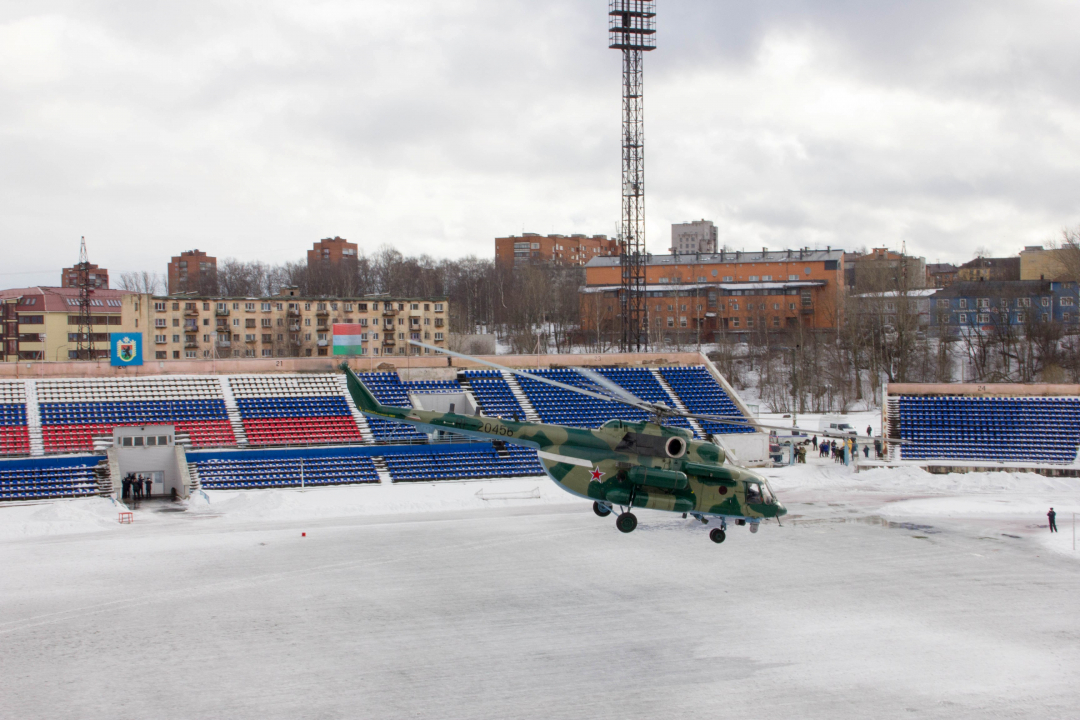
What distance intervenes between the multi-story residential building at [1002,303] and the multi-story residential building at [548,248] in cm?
8569

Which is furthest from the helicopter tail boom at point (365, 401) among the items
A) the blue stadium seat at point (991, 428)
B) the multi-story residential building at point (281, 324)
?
the multi-story residential building at point (281, 324)

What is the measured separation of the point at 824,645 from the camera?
23203mm

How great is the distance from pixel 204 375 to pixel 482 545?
1073 inches

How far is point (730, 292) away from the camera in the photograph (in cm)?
10831

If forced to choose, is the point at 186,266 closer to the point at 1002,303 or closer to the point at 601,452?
the point at 1002,303

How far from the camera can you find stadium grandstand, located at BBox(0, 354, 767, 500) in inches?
1704

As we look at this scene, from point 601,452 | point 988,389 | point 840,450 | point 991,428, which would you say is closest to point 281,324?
point 840,450

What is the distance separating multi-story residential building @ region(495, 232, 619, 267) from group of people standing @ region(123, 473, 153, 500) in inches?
5674

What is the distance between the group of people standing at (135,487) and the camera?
139 feet

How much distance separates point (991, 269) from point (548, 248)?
284 feet

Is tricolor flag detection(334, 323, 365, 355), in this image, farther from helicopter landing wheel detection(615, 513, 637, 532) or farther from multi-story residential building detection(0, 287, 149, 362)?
multi-story residential building detection(0, 287, 149, 362)

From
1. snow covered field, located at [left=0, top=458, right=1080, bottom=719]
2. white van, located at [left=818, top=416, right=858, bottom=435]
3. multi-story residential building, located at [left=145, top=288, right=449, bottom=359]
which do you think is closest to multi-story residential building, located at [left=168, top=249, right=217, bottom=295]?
multi-story residential building, located at [left=145, top=288, right=449, bottom=359]

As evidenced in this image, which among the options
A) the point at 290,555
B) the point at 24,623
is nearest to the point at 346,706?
the point at 24,623

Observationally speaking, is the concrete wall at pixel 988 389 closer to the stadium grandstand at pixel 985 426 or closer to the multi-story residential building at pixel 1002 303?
the stadium grandstand at pixel 985 426
